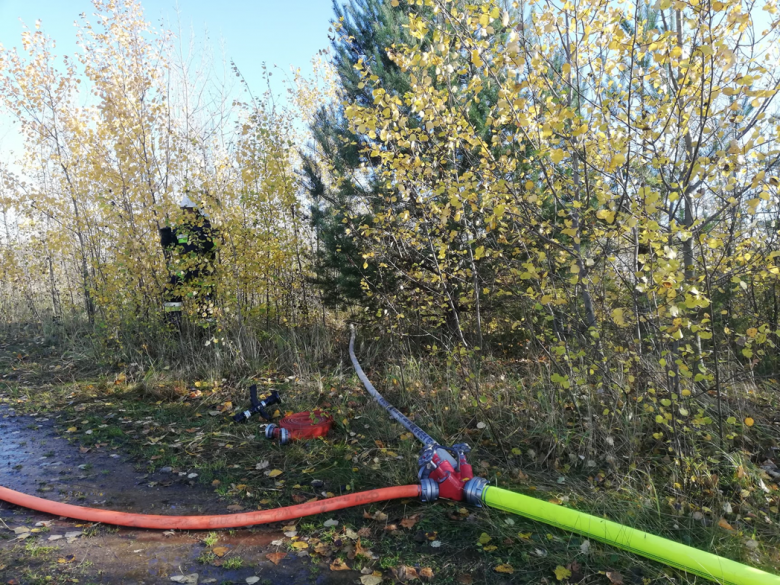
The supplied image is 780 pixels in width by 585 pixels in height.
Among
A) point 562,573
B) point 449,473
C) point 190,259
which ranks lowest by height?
point 562,573

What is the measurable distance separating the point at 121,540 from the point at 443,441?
2190 millimetres

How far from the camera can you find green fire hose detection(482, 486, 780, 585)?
212 centimetres

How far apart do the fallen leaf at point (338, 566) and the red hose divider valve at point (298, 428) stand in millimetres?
1519

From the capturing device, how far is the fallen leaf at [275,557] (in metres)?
2.63

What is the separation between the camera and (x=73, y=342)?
Result: 745cm

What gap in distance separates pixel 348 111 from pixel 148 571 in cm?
317

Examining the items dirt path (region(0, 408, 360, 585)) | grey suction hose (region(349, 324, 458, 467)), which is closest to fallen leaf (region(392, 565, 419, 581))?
dirt path (region(0, 408, 360, 585))

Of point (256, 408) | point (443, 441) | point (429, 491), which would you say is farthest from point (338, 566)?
point (256, 408)

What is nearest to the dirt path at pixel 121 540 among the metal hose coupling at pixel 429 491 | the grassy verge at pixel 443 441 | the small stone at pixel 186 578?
the small stone at pixel 186 578

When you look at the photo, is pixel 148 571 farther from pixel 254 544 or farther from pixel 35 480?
pixel 35 480

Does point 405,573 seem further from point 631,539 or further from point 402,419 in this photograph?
point 402,419

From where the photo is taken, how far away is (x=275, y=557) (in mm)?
2662

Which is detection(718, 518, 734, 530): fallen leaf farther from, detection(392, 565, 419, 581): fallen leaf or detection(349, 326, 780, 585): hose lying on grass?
detection(392, 565, 419, 581): fallen leaf

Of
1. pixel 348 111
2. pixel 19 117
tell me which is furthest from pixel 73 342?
pixel 348 111
